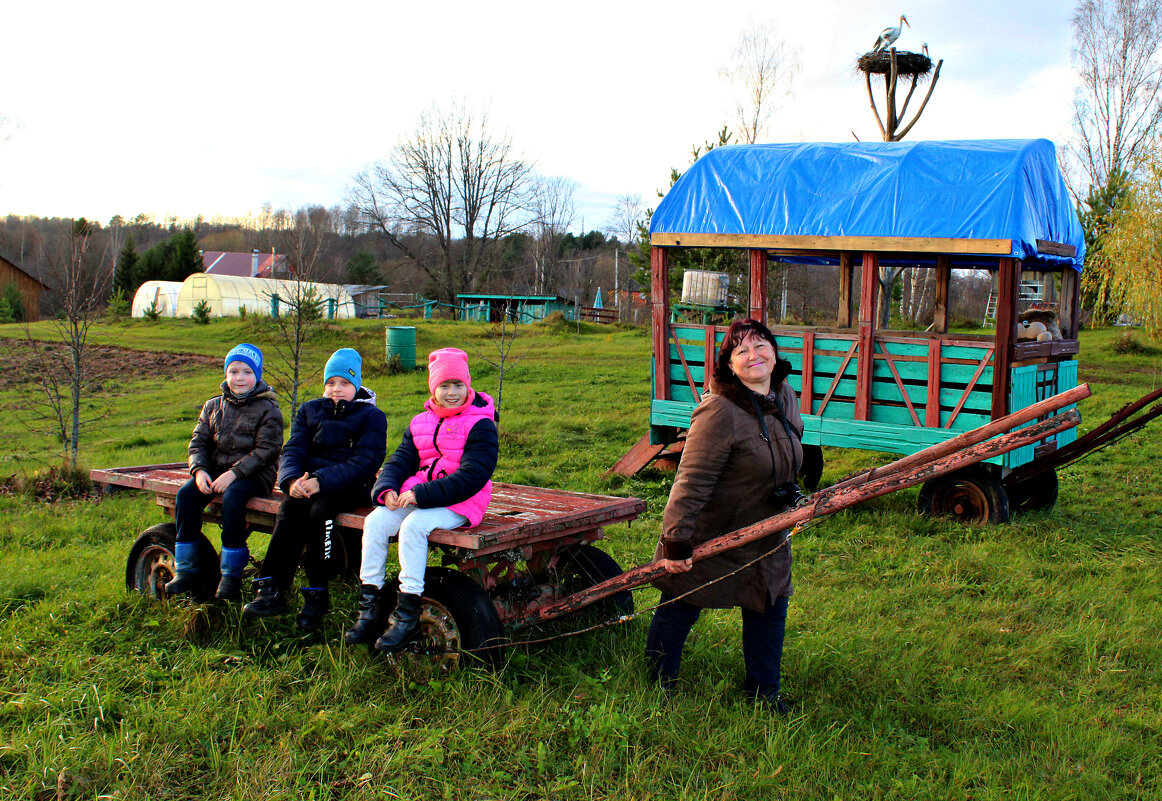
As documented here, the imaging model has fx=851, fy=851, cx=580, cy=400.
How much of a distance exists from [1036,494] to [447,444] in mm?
7004

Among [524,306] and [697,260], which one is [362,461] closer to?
[697,260]

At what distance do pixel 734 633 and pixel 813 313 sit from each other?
3170 cm

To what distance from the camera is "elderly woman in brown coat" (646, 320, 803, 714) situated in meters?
3.67

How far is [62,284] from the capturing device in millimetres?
10680

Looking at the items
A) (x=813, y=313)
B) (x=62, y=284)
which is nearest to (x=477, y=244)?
(x=813, y=313)

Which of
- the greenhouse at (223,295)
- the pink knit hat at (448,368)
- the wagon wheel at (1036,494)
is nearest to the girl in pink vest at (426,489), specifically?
the pink knit hat at (448,368)

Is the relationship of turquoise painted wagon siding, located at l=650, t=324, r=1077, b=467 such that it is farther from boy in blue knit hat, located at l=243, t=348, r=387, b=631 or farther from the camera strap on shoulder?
boy in blue knit hat, located at l=243, t=348, r=387, b=631

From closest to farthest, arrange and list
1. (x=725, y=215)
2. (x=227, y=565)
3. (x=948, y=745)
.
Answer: (x=948, y=745)
(x=227, y=565)
(x=725, y=215)

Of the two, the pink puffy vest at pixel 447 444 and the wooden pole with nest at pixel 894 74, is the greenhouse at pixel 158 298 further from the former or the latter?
the pink puffy vest at pixel 447 444

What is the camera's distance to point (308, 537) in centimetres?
467

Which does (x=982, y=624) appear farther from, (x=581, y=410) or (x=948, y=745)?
(x=581, y=410)

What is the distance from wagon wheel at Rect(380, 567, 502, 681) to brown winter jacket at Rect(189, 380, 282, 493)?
1516 millimetres

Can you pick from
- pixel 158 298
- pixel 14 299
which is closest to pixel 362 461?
pixel 158 298

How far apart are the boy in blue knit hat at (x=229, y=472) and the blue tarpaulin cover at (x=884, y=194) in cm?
557
